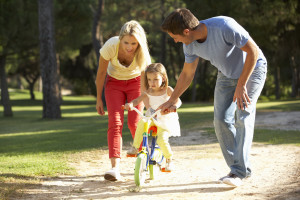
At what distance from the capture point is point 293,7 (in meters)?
21.0

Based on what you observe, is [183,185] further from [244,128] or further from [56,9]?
[56,9]

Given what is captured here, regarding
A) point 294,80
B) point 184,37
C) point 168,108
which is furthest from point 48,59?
point 294,80

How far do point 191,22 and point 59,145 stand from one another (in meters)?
6.27

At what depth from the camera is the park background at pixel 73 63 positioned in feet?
29.4

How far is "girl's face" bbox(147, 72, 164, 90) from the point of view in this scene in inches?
221

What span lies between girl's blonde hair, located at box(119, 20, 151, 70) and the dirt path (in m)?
1.48

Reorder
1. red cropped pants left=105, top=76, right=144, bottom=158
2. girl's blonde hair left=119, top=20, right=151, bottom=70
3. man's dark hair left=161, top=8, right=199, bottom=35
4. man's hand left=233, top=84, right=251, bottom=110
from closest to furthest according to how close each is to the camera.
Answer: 1. man's dark hair left=161, top=8, right=199, bottom=35
2. man's hand left=233, top=84, right=251, bottom=110
3. girl's blonde hair left=119, top=20, right=151, bottom=70
4. red cropped pants left=105, top=76, right=144, bottom=158

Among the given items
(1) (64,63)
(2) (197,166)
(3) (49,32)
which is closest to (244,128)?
(2) (197,166)

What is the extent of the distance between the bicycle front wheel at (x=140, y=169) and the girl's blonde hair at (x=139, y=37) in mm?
1205

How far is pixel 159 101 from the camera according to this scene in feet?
19.1

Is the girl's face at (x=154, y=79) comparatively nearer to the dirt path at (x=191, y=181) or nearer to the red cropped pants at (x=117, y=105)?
the red cropped pants at (x=117, y=105)

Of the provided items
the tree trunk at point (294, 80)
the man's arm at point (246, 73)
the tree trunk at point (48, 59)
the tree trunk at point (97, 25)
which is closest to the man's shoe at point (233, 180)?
the man's arm at point (246, 73)

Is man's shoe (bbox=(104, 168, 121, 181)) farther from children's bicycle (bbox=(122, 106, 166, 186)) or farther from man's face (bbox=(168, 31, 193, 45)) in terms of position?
man's face (bbox=(168, 31, 193, 45))

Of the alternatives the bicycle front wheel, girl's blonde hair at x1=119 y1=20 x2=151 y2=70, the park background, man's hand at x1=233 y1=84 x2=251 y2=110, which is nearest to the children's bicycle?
the bicycle front wheel
